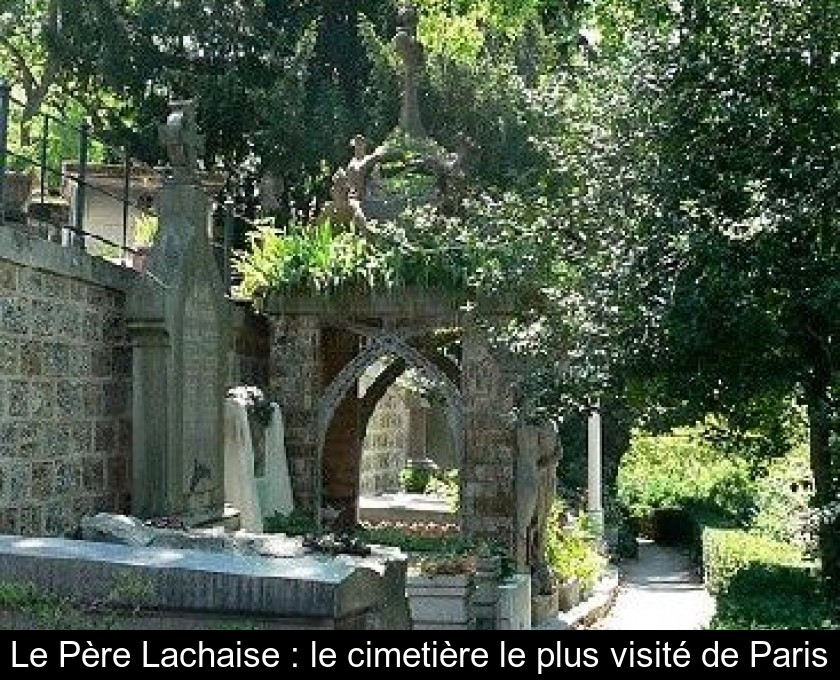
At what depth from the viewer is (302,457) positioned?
13625 mm

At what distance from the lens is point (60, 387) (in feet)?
28.6

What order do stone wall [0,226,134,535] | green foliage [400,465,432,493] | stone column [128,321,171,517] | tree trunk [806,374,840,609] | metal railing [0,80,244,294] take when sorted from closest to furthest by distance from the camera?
1. stone wall [0,226,134,535]
2. tree trunk [806,374,840,609]
3. metal railing [0,80,244,294]
4. stone column [128,321,171,517]
5. green foliage [400,465,432,493]

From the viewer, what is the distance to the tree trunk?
28.1 feet

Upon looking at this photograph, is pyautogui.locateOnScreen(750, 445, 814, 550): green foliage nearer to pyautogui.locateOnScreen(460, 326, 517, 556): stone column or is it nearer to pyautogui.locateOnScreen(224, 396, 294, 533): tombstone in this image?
pyautogui.locateOnScreen(460, 326, 517, 556): stone column

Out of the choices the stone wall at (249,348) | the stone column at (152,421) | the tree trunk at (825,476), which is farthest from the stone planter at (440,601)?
the stone wall at (249,348)

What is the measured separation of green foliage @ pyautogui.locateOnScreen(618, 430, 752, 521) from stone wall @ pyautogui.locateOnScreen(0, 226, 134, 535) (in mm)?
16566

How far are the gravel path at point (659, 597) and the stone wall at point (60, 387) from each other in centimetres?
463

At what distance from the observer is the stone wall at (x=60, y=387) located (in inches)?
316

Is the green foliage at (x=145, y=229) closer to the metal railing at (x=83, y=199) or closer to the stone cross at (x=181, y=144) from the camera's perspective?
the metal railing at (x=83, y=199)

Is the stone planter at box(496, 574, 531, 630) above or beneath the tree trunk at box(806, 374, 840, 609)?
beneath

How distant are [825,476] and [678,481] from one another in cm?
1893

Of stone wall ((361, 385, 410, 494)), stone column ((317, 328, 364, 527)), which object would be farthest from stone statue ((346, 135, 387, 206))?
stone wall ((361, 385, 410, 494))
